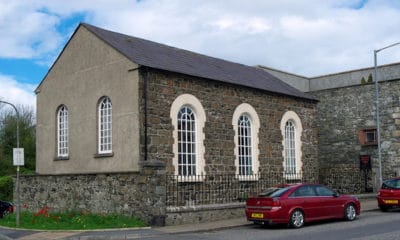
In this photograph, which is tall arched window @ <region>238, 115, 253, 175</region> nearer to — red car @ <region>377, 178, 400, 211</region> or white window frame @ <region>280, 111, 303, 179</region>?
white window frame @ <region>280, 111, 303, 179</region>

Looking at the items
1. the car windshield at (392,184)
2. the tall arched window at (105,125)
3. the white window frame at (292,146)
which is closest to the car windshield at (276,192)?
the car windshield at (392,184)

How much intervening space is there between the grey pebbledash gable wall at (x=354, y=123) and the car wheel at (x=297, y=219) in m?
13.7

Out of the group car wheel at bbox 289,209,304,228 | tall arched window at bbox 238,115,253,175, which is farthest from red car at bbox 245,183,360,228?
tall arched window at bbox 238,115,253,175

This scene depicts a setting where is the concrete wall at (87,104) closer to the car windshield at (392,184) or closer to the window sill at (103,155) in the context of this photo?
the window sill at (103,155)

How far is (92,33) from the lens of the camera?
22.1 m

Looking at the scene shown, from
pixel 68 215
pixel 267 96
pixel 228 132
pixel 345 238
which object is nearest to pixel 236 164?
pixel 228 132

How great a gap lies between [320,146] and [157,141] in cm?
1678

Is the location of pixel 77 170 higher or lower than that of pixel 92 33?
lower

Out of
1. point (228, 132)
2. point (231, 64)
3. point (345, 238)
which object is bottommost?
point (345, 238)

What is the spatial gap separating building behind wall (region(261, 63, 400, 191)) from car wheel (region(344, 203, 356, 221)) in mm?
11392

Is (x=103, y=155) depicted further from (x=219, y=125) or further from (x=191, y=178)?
(x=219, y=125)

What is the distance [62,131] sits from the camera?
77.3 ft

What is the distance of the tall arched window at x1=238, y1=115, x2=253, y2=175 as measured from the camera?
78.4 feet

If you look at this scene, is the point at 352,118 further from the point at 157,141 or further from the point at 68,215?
the point at 68,215
